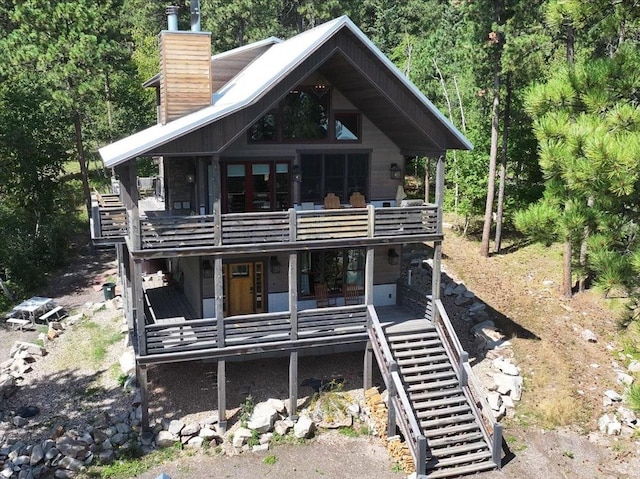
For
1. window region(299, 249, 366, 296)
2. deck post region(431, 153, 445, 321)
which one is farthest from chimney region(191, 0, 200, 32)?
deck post region(431, 153, 445, 321)

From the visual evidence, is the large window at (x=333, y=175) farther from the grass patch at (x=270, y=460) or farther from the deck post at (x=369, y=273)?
the grass patch at (x=270, y=460)

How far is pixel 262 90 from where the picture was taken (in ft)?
51.2

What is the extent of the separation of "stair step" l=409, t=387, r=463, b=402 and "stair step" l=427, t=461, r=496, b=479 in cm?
207

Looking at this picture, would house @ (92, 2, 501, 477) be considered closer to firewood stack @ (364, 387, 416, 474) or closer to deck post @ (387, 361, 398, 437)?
deck post @ (387, 361, 398, 437)

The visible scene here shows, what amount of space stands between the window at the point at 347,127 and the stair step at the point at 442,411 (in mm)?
9011

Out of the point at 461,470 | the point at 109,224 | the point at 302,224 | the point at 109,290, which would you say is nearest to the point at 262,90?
the point at 302,224

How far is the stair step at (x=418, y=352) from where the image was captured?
59.4ft

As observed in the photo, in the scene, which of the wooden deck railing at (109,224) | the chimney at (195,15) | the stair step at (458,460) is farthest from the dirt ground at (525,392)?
the chimney at (195,15)

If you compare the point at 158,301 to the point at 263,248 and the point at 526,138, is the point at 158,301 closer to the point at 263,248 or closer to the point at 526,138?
the point at 263,248

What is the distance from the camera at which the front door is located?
760 inches

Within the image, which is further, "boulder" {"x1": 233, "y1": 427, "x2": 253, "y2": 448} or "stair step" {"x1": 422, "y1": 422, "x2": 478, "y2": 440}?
"boulder" {"x1": 233, "y1": 427, "x2": 253, "y2": 448}

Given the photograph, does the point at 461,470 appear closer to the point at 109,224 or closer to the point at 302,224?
the point at 302,224

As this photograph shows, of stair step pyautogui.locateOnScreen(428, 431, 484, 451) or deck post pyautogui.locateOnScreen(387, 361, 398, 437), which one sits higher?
deck post pyautogui.locateOnScreen(387, 361, 398, 437)

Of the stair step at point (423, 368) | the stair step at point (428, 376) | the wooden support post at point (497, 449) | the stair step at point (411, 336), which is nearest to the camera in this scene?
the wooden support post at point (497, 449)
